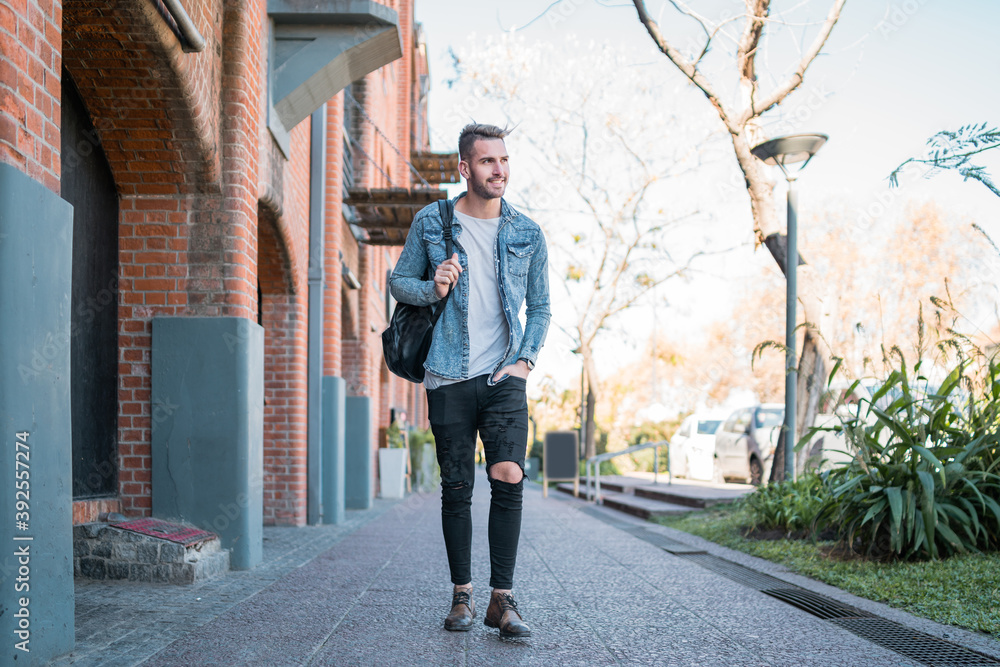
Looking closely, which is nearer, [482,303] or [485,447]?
[485,447]

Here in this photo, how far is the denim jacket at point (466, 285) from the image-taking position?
12.1ft

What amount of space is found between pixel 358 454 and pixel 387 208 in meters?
3.19

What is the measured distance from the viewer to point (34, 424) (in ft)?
9.87

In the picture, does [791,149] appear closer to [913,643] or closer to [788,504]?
[788,504]

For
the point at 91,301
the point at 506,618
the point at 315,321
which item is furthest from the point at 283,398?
the point at 506,618

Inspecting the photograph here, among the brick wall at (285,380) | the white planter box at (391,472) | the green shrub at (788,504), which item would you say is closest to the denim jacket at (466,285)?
the green shrub at (788,504)

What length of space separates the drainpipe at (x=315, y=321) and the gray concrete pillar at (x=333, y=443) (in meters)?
0.24

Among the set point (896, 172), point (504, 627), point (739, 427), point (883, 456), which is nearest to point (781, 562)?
point (883, 456)

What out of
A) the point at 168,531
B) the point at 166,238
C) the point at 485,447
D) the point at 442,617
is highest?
the point at 166,238

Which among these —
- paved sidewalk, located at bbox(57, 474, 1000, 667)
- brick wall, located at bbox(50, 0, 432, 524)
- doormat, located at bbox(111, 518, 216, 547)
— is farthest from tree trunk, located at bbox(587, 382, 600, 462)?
doormat, located at bbox(111, 518, 216, 547)

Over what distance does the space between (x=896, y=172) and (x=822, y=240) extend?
28.0m

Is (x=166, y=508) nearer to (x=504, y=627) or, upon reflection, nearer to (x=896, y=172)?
(x=504, y=627)

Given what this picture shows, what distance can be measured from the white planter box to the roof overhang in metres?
7.66

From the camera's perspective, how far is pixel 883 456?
5801mm
